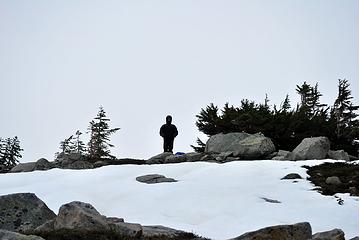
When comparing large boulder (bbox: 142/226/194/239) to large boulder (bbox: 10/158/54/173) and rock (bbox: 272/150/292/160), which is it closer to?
rock (bbox: 272/150/292/160)

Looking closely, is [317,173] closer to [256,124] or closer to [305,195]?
[305,195]

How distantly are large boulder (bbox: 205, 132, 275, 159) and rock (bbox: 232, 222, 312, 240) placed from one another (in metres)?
12.6

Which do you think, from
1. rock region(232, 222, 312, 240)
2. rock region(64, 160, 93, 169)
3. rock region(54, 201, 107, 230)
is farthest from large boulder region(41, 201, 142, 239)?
rock region(64, 160, 93, 169)

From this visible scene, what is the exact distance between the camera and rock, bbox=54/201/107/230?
7266 mm

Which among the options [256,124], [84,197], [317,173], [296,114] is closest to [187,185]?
[84,197]

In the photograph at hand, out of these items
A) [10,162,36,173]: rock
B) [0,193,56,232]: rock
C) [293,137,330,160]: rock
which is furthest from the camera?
[10,162,36,173]: rock

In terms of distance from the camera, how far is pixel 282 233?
7.47 metres

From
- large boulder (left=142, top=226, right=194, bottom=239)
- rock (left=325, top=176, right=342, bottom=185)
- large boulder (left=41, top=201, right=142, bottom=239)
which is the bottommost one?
large boulder (left=142, top=226, right=194, bottom=239)

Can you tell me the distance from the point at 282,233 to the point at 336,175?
869 centimetres

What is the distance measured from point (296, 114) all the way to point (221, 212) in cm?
1426

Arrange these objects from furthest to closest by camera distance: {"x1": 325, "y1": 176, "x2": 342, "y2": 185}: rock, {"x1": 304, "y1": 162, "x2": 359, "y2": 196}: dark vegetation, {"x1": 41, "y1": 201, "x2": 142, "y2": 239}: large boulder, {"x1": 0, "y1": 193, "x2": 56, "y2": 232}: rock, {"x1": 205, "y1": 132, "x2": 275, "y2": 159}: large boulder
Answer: {"x1": 205, "y1": 132, "x2": 275, "y2": 159}: large boulder, {"x1": 325, "y1": 176, "x2": 342, "y2": 185}: rock, {"x1": 304, "y1": 162, "x2": 359, "y2": 196}: dark vegetation, {"x1": 0, "y1": 193, "x2": 56, "y2": 232}: rock, {"x1": 41, "y1": 201, "x2": 142, "y2": 239}: large boulder

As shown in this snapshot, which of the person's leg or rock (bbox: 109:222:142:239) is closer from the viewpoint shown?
rock (bbox: 109:222:142:239)

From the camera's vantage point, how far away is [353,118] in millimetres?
28984

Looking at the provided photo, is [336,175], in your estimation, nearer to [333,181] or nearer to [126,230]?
[333,181]
